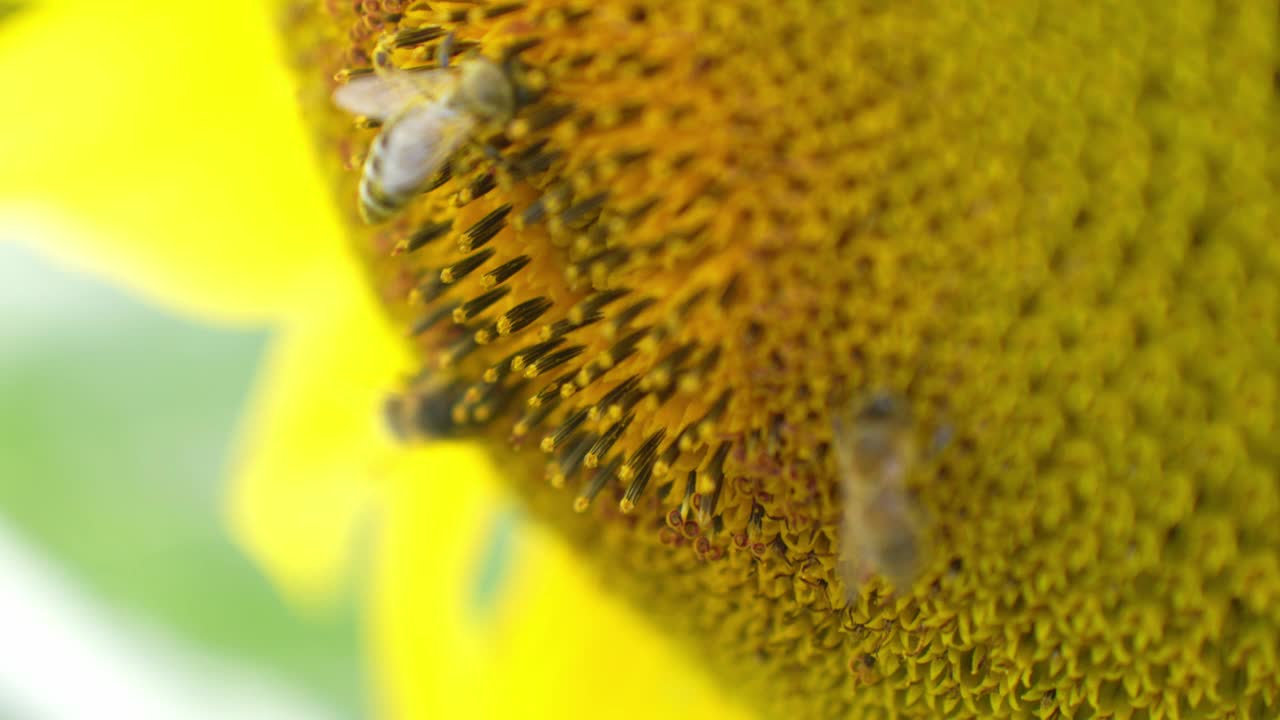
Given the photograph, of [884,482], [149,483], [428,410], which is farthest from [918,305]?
[149,483]

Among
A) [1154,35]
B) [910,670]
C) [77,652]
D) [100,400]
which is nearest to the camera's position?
[1154,35]

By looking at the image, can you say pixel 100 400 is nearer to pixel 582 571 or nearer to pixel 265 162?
pixel 265 162

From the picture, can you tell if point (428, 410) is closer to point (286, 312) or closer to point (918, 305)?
point (918, 305)

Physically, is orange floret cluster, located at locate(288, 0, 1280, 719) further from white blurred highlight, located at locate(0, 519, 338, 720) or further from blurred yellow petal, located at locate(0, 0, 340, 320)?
white blurred highlight, located at locate(0, 519, 338, 720)

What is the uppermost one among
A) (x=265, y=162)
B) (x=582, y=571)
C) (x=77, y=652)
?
(x=265, y=162)

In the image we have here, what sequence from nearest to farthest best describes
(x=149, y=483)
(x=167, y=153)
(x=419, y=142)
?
1. (x=419, y=142)
2. (x=167, y=153)
3. (x=149, y=483)

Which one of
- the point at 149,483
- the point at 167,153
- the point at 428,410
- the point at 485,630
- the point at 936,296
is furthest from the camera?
the point at 149,483

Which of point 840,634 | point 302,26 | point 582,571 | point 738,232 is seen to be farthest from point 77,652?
point 738,232
